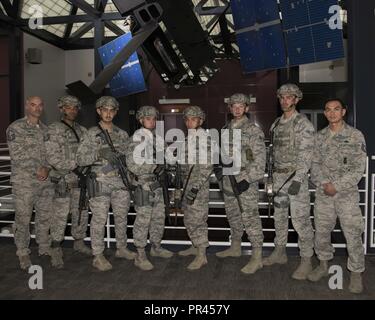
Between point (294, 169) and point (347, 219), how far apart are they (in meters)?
0.75

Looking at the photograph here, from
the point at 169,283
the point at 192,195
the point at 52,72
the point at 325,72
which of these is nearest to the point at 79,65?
the point at 52,72

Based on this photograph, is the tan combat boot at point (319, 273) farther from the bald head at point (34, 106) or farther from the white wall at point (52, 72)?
the white wall at point (52, 72)

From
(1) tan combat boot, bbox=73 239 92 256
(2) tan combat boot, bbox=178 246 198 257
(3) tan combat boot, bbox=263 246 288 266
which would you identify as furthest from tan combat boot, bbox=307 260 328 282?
(1) tan combat boot, bbox=73 239 92 256

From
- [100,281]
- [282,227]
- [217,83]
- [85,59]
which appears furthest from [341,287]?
[85,59]

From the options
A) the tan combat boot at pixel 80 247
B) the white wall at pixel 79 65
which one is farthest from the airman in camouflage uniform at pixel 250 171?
the white wall at pixel 79 65

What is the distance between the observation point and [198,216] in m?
4.30

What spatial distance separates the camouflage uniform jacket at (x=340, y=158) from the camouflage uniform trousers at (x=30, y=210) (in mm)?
3212

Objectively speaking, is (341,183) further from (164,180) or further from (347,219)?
(164,180)

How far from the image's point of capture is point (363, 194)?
4828mm

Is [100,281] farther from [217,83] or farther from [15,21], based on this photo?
[15,21]

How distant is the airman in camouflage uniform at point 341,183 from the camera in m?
3.69

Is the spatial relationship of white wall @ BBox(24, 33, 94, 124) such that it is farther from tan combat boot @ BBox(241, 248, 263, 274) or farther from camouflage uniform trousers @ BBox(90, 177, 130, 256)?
tan combat boot @ BBox(241, 248, 263, 274)

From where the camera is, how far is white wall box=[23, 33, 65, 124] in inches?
495

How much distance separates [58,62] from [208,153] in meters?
12.4
